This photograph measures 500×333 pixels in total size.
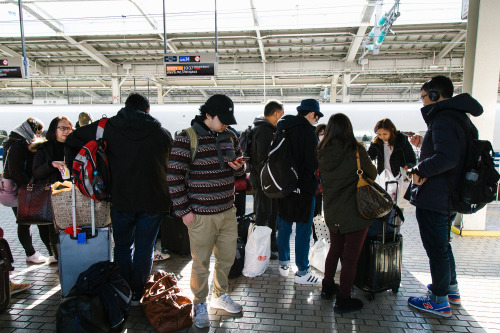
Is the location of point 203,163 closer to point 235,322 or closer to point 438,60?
point 235,322

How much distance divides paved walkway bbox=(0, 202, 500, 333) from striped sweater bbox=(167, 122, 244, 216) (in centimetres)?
89

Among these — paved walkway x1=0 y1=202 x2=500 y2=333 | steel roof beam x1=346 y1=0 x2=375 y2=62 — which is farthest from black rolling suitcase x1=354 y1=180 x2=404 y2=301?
steel roof beam x1=346 y1=0 x2=375 y2=62

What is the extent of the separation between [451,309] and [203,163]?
7.35ft

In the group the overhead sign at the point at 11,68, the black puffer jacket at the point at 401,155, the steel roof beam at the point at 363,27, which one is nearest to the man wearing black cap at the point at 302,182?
the black puffer jacket at the point at 401,155

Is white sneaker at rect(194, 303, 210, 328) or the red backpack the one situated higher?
the red backpack

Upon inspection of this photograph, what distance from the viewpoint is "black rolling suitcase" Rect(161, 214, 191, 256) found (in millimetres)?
3525

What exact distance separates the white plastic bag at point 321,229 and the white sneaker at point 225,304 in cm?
131

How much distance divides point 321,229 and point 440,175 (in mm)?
1396

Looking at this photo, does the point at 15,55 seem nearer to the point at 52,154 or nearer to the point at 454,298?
the point at 52,154

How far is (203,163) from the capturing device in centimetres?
218

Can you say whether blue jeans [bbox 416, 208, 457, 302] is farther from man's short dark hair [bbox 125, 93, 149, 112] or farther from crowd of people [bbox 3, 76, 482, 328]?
man's short dark hair [bbox 125, 93, 149, 112]

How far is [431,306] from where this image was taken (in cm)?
244

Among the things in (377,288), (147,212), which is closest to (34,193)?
(147,212)

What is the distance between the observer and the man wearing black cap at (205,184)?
2121mm
